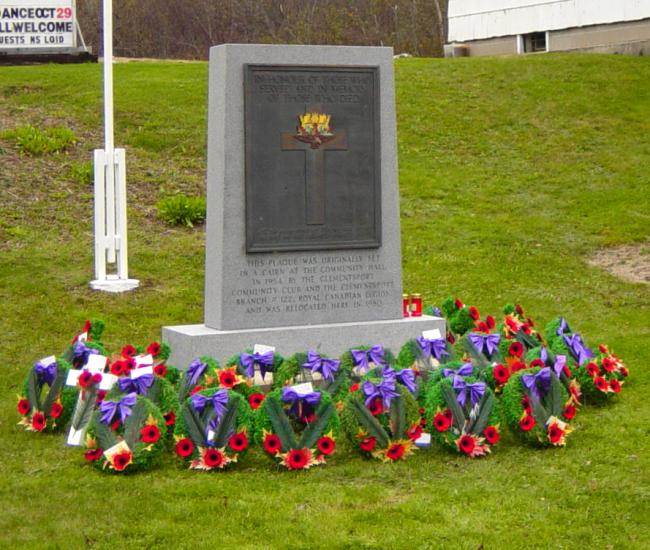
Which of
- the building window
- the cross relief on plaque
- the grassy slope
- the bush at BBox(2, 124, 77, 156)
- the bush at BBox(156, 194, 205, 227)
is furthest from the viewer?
the building window

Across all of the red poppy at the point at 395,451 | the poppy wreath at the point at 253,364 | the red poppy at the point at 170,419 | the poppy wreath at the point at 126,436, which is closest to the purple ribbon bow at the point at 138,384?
the red poppy at the point at 170,419

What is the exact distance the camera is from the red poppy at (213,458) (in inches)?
265

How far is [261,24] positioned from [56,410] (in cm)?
3705

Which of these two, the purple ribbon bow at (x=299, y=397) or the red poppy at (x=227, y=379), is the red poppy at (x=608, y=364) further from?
the red poppy at (x=227, y=379)

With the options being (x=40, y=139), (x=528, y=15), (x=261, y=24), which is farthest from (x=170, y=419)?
(x=261, y=24)

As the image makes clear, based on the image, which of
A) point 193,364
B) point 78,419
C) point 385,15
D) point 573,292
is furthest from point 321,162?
point 385,15

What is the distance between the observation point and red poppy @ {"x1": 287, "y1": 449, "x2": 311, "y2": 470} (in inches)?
265

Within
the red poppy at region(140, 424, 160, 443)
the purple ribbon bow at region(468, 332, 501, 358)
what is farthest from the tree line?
the red poppy at region(140, 424, 160, 443)

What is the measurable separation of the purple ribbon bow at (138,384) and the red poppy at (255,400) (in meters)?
0.63

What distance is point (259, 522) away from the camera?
19.4ft

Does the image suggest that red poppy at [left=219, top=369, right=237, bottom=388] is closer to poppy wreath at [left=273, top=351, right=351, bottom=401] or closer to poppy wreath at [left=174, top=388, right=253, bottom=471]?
poppy wreath at [left=273, top=351, right=351, bottom=401]

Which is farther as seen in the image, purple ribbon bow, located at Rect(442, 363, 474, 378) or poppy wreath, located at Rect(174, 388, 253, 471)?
purple ribbon bow, located at Rect(442, 363, 474, 378)

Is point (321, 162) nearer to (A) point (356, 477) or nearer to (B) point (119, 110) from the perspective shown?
(A) point (356, 477)

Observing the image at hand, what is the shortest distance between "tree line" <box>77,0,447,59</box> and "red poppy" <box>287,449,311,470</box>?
33.0 metres
